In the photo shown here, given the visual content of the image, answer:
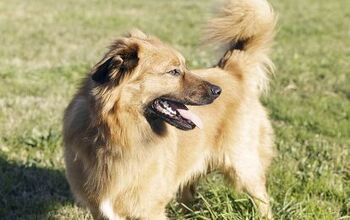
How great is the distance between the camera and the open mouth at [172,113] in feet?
12.8

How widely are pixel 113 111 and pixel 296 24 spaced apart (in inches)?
451

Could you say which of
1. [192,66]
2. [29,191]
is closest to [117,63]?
[29,191]

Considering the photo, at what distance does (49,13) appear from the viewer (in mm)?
14242

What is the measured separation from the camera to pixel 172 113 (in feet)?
13.0

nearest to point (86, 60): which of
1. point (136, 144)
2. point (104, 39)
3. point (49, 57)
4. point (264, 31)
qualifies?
point (49, 57)

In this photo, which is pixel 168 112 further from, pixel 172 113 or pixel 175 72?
pixel 175 72

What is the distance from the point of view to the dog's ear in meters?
3.60

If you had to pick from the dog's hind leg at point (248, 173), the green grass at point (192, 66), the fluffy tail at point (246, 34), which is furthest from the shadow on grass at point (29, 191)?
the fluffy tail at point (246, 34)

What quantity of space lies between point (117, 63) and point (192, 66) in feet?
19.1

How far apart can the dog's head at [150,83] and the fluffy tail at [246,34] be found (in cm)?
117

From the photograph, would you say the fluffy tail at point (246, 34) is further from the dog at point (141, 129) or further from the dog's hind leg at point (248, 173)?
the dog's hind leg at point (248, 173)

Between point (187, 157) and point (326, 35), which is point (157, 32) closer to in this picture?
point (326, 35)

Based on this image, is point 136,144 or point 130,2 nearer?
point 136,144

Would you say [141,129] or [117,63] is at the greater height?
[117,63]
